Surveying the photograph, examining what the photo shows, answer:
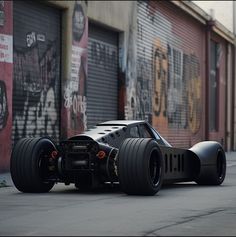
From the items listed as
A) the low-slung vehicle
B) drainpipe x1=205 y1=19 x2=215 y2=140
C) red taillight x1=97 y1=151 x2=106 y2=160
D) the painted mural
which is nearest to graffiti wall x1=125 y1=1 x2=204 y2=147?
drainpipe x1=205 y1=19 x2=215 y2=140

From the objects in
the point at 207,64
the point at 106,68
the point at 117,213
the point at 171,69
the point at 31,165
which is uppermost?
the point at 207,64

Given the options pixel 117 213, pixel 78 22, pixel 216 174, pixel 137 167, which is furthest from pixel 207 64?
pixel 117 213

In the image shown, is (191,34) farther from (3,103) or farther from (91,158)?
(91,158)

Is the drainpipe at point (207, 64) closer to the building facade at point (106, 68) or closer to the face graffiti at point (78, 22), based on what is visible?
the building facade at point (106, 68)

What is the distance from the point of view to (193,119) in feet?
115

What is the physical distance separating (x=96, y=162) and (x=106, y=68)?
42.5 feet

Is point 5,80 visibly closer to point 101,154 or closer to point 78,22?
point 78,22

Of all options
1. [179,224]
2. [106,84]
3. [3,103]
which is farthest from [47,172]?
[106,84]

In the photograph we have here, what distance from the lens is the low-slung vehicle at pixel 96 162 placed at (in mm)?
11195

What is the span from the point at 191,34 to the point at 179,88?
3535 mm

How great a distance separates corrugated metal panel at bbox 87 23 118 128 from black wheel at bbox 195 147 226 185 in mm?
9240

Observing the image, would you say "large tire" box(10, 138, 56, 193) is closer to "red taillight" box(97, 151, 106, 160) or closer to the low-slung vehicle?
the low-slung vehicle

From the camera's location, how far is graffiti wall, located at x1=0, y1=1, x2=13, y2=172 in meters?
Result: 17.3

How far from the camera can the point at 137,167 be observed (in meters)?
11.1
